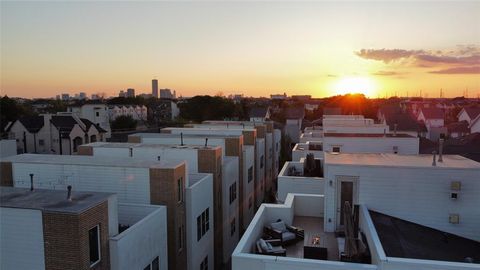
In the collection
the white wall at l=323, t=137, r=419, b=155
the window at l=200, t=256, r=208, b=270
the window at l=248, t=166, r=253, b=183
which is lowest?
the window at l=200, t=256, r=208, b=270

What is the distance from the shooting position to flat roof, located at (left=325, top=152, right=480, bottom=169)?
35.8 ft

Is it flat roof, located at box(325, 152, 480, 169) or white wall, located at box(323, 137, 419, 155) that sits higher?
flat roof, located at box(325, 152, 480, 169)

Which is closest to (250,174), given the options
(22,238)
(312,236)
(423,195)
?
(312,236)

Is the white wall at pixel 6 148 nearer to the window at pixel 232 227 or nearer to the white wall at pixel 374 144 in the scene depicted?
the window at pixel 232 227

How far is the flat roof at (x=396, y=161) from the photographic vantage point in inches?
430

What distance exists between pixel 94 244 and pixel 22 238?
5.38 feet

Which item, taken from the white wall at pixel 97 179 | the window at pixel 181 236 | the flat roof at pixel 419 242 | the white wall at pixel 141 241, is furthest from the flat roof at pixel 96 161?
the flat roof at pixel 419 242

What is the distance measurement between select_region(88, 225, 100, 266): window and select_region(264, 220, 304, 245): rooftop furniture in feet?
15.2

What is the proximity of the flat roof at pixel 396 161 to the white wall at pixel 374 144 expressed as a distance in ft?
26.3

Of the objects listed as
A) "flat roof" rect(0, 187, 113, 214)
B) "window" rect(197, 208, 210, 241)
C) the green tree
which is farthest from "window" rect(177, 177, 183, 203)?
the green tree

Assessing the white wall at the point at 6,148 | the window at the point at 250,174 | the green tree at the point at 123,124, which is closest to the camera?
the window at the point at 250,174

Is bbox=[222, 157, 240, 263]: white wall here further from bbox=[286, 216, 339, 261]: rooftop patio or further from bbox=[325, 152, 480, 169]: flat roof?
bbox=[325, 152, 480, 169]: flat roof

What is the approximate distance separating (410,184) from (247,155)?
51.7ft

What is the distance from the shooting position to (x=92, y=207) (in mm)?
9242
